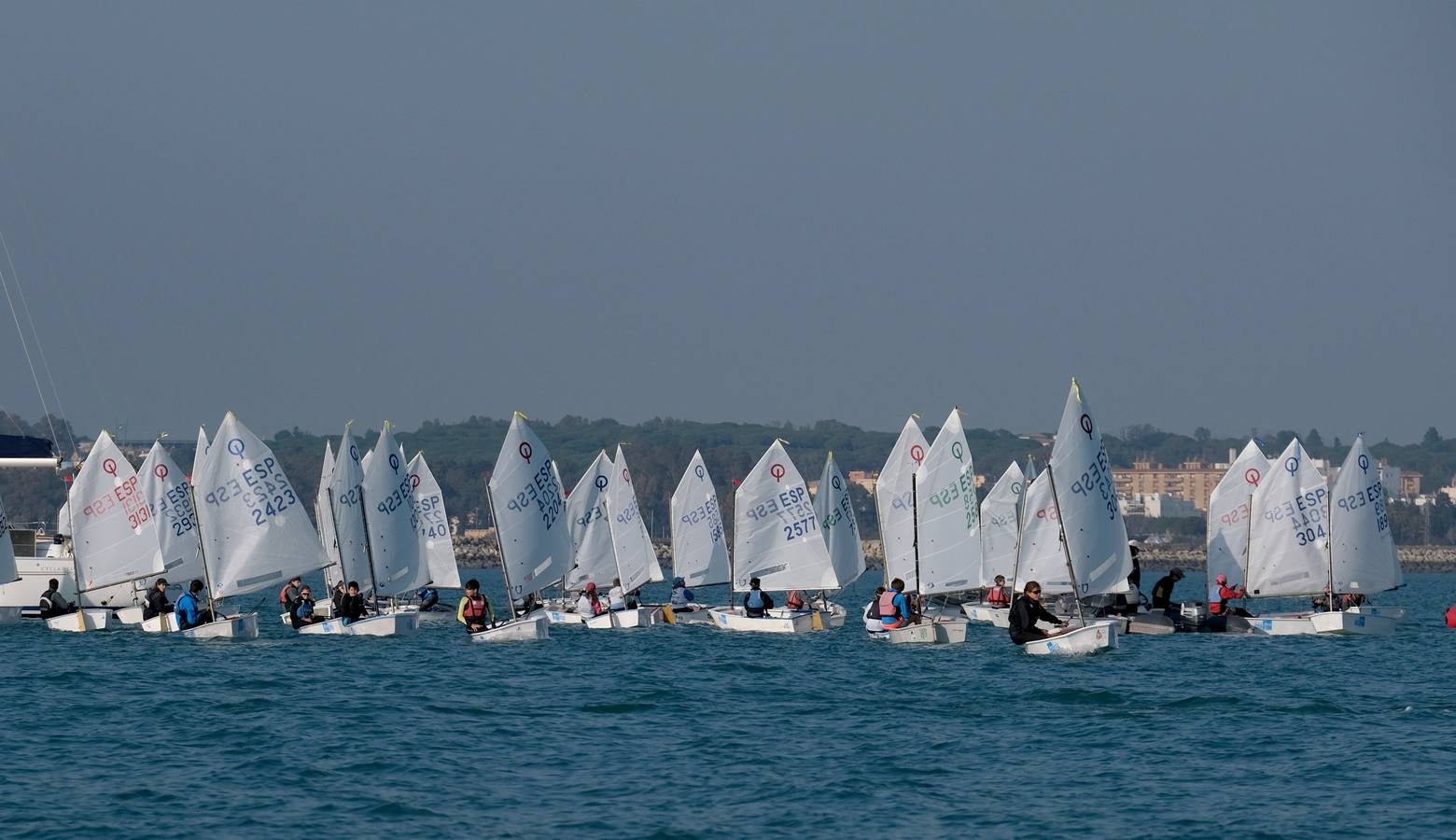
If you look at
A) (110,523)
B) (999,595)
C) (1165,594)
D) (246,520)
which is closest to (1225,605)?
(1165,594)

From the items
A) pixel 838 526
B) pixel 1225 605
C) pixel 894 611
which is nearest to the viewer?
pixel 894 611

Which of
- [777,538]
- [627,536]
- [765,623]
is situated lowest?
[765,623]

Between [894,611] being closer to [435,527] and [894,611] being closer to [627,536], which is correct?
[627,536]

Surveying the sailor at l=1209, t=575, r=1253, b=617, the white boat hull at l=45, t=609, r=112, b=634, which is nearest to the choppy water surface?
the white boat hull at l=45, t=609, r=112, b=634

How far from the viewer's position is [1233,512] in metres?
50.6

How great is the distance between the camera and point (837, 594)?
296ft

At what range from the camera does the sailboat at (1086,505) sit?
38094 mm

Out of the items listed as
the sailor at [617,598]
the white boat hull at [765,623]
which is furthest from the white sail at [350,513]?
the white boat hull at [765,623]

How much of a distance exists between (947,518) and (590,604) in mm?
8946

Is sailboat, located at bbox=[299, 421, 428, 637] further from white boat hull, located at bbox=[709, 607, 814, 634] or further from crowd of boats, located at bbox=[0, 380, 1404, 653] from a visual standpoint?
white boat hull, located at bbox=[709, 607, 814, 634]

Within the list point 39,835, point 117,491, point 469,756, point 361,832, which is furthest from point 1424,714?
point 117,491

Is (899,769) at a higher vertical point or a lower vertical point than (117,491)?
lower

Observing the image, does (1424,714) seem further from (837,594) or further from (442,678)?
(837,594)

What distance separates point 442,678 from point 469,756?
879 cm
